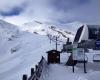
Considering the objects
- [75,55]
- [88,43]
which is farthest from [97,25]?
[75,55]

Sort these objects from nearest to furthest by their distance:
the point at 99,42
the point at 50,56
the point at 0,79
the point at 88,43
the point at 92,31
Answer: the point at 50,56 → the point at 99,42 → the point at 88,43 → the point at 0,79 → the point at 92,31

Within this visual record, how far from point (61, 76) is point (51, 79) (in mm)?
1656

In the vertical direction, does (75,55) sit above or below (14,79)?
above

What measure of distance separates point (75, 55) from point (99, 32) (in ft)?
190

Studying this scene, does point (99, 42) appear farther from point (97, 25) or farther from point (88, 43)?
point (97, 25)

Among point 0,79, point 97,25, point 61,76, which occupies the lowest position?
point 0,79

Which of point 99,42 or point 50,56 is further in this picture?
point 99,42

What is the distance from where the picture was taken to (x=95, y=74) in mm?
18531

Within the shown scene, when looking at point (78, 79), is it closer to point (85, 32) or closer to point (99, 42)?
point (99, 42)

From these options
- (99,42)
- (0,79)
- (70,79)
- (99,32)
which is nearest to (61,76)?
(70,79)

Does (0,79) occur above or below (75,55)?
below

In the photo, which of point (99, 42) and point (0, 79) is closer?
point (99, 42)

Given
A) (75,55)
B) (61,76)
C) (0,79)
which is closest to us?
(61,76)

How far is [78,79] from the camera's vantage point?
54.4 ft
